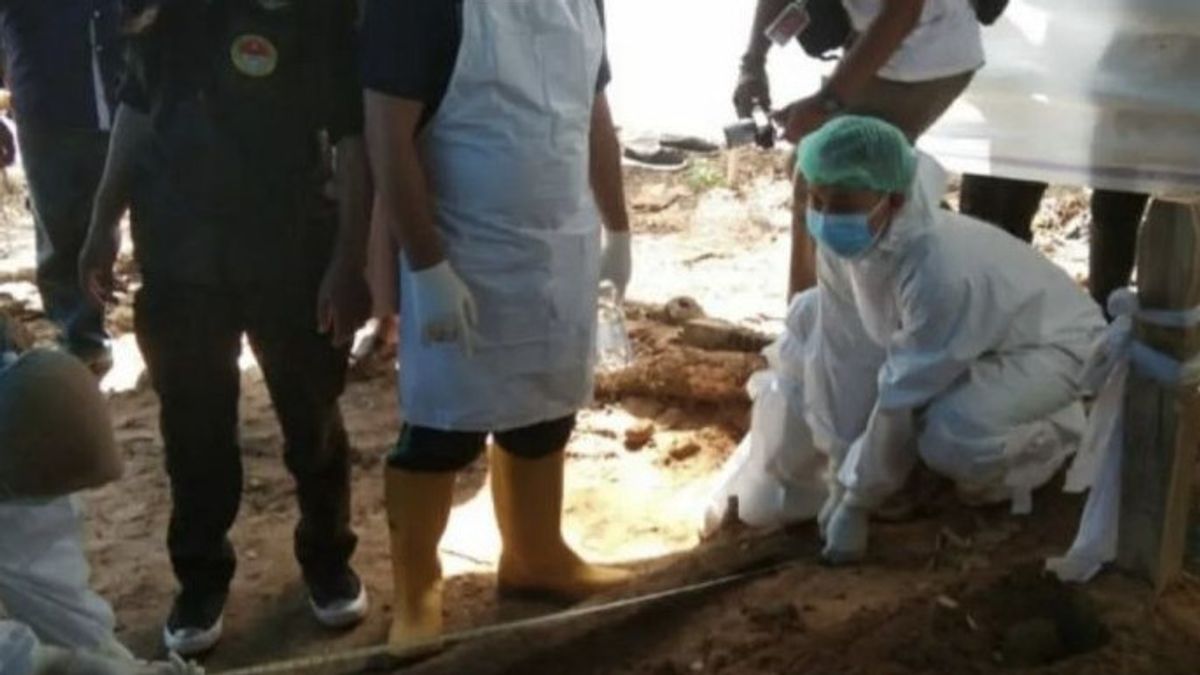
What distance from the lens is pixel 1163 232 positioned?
244 centimetres

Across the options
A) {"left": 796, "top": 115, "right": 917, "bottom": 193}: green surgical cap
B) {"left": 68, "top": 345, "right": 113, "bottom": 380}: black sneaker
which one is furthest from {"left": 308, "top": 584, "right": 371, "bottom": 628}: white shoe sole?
{"left": 68, "top": 345, "right": 113, "bottom": 380}: black sneaker

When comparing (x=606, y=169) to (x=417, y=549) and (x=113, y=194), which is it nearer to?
(x=417, y=549)

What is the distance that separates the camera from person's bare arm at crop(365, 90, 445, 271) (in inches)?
106

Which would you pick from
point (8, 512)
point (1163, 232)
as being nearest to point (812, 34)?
point (1163, 232)

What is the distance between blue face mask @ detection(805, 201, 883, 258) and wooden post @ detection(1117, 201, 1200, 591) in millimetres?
589

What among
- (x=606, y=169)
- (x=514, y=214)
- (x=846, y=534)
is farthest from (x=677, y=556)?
(x=514, y=214)

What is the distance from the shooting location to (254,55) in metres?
2.83

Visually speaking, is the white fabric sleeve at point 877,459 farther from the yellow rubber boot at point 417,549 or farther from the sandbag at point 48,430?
the sandbag at point 48,430

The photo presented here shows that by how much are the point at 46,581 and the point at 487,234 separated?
1096 mm

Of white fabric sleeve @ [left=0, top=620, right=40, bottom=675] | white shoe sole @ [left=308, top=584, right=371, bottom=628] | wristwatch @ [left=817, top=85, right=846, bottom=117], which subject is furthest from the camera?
wristwatch @ [left=817, top=85, right=846, bottom=117]

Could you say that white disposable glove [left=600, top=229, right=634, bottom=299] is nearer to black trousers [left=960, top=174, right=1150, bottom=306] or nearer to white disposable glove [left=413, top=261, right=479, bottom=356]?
white disposable glove [left=413, top=261, right=479, bottom=356]

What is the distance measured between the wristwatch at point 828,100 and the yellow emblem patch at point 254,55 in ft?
4.13

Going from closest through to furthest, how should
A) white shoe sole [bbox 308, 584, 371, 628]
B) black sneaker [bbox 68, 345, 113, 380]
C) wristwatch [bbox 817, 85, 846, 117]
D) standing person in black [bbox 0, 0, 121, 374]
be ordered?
1. white shoe sole [bbox 308, 584, 371, 628]
2. wristwatch [bbox 817, 85, 846, 117]
3. standing person in black [bbox 0, 0, 121, 374]
4. black sneaker [bbox 68, 345, 113, 380]

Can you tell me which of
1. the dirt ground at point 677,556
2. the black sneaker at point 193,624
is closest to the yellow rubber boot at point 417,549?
the dirt ground at point 677,556
